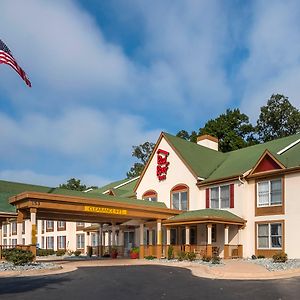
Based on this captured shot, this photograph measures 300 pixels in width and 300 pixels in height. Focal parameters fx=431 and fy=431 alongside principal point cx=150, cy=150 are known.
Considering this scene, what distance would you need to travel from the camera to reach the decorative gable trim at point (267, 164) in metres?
29.7

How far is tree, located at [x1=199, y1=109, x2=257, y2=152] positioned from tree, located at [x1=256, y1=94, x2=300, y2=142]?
5.62ft

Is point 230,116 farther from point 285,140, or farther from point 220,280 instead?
point 220,280

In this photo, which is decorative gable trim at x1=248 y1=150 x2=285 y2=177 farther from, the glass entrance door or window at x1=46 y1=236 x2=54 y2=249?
window at x1=46 y1=236 x2=54 y2=249

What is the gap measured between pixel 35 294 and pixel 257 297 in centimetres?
725

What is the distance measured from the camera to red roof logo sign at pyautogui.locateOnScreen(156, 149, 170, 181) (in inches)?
1555

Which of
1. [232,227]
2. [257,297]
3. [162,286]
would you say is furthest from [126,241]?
[257,297]

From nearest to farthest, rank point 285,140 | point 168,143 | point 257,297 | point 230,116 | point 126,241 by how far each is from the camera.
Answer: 1. point 257,297
2. point 285,140
3. point 168,143
4. point 126,241
5. point 230,116

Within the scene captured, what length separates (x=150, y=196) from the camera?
4081 centimetres

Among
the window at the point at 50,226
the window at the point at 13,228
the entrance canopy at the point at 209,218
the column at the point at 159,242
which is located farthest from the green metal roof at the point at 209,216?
the window at the point at 13,228

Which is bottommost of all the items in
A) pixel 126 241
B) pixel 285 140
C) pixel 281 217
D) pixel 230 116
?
pixel 126 241

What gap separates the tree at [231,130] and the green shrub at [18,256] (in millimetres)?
37666

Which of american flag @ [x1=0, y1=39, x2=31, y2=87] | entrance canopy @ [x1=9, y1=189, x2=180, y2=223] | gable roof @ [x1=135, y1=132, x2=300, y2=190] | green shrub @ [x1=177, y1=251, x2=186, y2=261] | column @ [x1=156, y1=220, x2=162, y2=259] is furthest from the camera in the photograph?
column @ [x1=156, y1=220, x2=162, y2=259]

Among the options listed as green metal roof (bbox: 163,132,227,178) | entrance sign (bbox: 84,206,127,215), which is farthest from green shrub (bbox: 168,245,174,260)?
green metal roof (bbox: 163,132,227,178)

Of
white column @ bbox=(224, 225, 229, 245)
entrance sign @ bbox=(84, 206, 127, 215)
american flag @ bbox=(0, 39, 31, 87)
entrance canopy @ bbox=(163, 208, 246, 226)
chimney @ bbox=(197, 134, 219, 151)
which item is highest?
american flag @ bbox=(0, 39, 31, 87)
